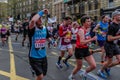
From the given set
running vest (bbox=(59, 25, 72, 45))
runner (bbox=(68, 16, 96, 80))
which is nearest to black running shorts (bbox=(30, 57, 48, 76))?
runner (bbox=(68, 16, 96, 80))

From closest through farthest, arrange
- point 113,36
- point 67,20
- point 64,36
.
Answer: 1. point 113,36
2. point 67,20
3. point 64,36

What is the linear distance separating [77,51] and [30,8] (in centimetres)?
9660

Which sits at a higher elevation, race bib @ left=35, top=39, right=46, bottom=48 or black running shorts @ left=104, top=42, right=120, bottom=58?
race bib @ left=35, top=39, right=46, bottom=48

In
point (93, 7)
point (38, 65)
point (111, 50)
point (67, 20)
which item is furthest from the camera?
point (93, 7)

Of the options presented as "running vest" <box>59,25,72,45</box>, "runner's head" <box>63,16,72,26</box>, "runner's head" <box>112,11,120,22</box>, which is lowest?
"running vest" <box>59,25,72,45</box>

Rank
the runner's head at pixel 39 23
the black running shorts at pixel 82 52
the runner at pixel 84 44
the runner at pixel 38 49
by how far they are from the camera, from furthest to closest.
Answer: the black running shorts at pixel 82 52 < the runner at pixel 84 44 < the runner at pixel 38 49 < the runner's head at pixel 39 23

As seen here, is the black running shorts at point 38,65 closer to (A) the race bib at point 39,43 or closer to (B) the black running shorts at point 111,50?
(A) the race bib at point 39,43

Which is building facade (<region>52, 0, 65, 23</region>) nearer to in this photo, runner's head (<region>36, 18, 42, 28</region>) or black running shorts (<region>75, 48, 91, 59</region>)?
black running shorts (<region>75, 48, 91, 59</region>)

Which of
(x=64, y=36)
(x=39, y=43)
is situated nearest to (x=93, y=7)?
(x=64, y=36)

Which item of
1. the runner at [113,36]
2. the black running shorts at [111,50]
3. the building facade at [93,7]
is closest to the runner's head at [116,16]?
the runner at [113,36]

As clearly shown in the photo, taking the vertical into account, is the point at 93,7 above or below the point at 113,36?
above

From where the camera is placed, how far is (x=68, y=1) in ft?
192

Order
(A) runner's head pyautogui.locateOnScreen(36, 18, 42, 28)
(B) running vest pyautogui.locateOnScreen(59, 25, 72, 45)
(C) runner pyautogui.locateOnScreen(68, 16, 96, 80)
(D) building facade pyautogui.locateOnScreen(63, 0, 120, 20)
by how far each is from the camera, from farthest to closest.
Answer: (D) building facade pyautogui.locateOnScreen(63, 0, 120, 20) < (B) running vest pyautogui.locateOnScreen(59, 25, 72, 45) < (C) runner pyautogui.locateOnScreen(68, 16, 96, 80) < (A) runner's head pyautogui.locateOnScreen(36, 18, 42, 28)

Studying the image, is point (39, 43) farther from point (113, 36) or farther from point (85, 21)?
point (113, 36)
